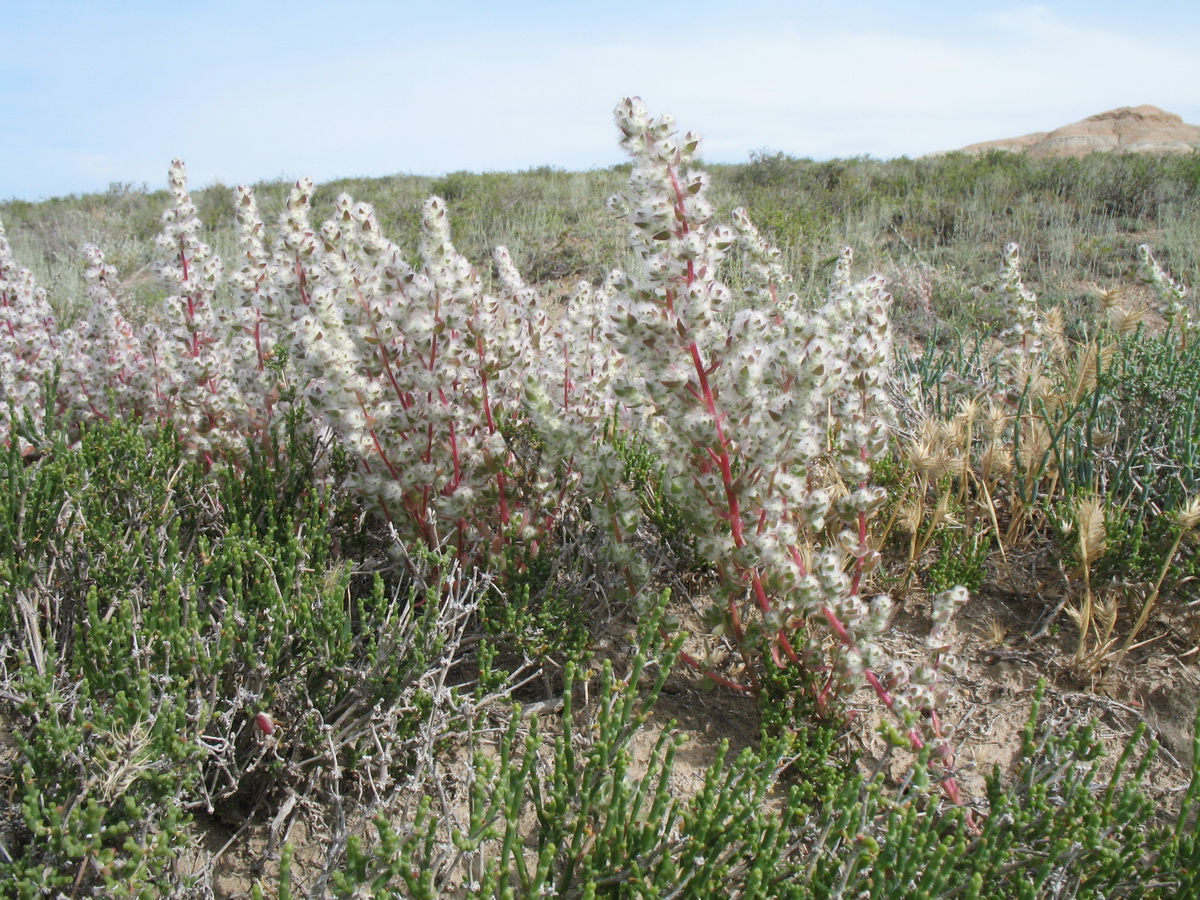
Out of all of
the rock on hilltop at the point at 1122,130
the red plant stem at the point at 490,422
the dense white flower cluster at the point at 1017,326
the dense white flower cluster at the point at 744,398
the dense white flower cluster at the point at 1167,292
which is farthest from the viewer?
the rock on hilltop at the point at 1122,130

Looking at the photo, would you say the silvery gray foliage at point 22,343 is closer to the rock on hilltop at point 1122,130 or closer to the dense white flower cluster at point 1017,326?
the dense white flower cluster at point 1017,326

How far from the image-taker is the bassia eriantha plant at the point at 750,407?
1925 mm

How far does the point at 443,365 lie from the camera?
7.95 ft

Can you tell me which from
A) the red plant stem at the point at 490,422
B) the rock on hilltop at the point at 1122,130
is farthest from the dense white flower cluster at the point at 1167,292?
the rock on hilltop at the point at 1122,130

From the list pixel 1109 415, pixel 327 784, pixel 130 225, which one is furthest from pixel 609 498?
pixel 130 225

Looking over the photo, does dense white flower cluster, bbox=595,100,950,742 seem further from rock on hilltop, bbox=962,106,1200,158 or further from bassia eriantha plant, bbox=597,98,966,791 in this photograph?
rock on hilltop, bbox=962,106,1200,158

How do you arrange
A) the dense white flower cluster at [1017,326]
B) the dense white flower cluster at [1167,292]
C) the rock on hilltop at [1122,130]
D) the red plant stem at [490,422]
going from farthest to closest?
the rock on hilltop at [1122,130] < the dense white flower cluster at [1167,292] < the dense white flower cluster at [1017,326] < the red plant stem at [490,422]

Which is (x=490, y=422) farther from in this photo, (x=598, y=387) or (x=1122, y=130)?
(x=1122, y=130)

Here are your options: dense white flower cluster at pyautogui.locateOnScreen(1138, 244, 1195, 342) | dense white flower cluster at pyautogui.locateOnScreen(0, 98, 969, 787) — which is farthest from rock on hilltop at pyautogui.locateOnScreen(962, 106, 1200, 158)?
dense white flower cluster at pyautogui.locateOnScreen(0, 98, 969, 787)

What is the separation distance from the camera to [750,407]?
2014 millimetres

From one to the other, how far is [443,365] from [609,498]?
64cm

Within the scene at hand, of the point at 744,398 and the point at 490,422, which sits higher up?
the point at 744,398

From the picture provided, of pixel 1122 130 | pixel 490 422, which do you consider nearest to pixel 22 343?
pixel 490 422

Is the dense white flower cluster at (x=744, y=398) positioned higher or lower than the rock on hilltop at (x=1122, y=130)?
lower
